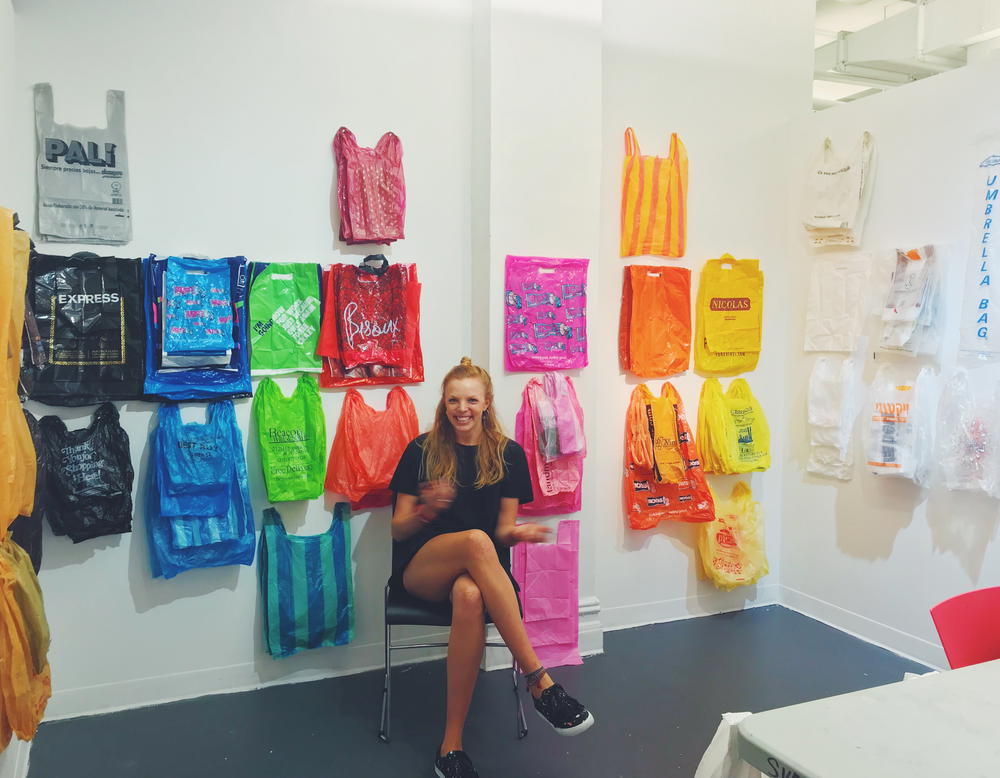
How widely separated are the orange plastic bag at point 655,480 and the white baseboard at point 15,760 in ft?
8.25

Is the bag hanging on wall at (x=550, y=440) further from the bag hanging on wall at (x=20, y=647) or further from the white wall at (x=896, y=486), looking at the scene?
the bag hanging on wall at (x=20, y=647)

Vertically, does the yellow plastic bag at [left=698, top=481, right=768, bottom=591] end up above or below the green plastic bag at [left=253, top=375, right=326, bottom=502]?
below

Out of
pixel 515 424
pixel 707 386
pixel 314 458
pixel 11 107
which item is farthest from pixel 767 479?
pixel 11 107

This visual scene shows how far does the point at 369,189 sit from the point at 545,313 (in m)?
0.89

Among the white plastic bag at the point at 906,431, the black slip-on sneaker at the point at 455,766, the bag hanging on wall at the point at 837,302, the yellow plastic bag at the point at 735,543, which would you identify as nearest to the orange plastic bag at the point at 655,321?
the bag hanging on wall at the point at 837,302

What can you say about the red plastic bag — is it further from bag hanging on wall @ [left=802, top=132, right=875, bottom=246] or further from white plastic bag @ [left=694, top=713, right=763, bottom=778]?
white plastic bag @ [left=694, top=713, right=763, bottom=778]

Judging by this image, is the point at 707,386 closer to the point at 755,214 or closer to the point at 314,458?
the point at 755,214

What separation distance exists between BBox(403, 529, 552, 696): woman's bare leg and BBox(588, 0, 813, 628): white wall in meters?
1.07

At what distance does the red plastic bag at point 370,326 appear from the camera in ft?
9.98

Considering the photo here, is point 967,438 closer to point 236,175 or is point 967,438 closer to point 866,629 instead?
point 866,629

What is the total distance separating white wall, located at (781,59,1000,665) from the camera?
3.06 metres

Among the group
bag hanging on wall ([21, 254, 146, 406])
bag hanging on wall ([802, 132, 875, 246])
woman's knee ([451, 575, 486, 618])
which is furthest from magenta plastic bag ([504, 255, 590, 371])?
bag hanging on wall ([21, 254, 146, 406])

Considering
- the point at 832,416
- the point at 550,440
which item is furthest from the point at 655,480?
the point at 832,416

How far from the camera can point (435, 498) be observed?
2.71 meters
